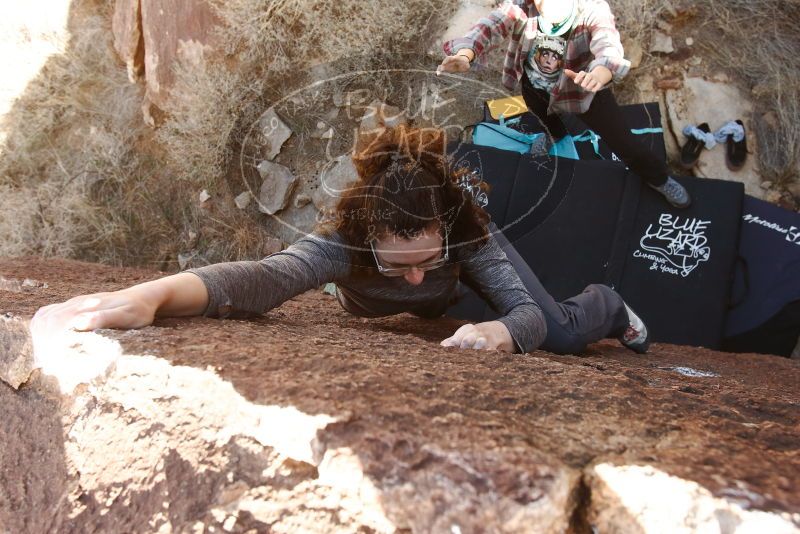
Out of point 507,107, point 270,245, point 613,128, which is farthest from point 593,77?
point 270,245

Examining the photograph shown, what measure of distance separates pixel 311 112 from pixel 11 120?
7.65 feet

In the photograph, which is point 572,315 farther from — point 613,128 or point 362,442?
point 362,442

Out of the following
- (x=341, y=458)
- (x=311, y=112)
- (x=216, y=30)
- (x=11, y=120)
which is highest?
(x=216, y=30)

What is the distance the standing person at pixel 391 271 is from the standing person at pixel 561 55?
2.53 feet

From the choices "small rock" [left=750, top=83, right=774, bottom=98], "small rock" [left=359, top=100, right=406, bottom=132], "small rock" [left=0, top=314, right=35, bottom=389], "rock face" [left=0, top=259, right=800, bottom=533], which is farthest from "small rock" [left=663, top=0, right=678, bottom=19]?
"small rock" [left=0, top=314, right=35, bottom=389]

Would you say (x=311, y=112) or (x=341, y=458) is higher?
(x=311, y=112)

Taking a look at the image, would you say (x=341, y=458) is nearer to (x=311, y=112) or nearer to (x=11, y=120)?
(x=311, y=112)

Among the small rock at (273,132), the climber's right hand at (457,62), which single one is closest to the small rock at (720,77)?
the climber's right hand at (457,62)

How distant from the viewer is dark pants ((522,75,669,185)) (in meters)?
2.64

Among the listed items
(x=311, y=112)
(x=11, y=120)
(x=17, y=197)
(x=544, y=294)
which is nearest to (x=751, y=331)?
(x=544, y=294)

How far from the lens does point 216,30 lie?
356 cm

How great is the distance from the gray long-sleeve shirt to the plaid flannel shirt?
0.89m

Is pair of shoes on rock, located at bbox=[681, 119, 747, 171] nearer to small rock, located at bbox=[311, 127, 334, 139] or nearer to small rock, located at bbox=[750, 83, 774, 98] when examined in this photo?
small rock, located at bbox=[750, 83, 774, 98]

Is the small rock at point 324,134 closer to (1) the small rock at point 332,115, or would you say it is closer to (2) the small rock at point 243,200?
(1) the small rock at point 332,115
